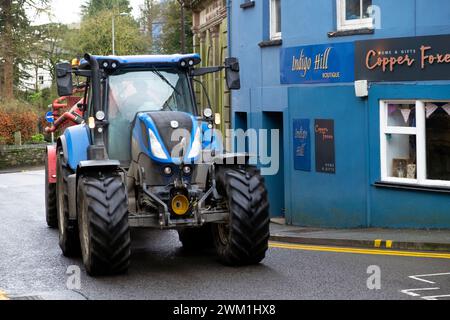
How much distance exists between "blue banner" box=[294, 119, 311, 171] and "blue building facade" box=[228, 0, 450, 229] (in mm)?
22

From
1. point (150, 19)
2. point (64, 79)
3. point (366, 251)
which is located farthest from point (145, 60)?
point (150, 19)

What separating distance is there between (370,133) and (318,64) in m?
2.03

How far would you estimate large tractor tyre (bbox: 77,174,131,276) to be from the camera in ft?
33.6

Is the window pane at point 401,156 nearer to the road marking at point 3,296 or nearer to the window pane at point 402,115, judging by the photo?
the window pane at point 402,115

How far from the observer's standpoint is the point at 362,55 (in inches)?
677

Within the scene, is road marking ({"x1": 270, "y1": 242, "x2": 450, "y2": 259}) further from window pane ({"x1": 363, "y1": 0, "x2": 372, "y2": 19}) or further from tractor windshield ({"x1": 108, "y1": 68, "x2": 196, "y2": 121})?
window pane ({"x1": 363, "y1": 0, "x2": 372, "y2": 19})

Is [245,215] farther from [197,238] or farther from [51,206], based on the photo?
[51,206]

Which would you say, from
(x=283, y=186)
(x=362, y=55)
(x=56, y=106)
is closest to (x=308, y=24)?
(x=362, y=55)

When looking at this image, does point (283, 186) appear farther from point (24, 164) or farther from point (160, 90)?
point (24, 164)

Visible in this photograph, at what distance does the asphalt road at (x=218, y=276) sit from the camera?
9.67 metres

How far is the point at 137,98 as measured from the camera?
12.0 metres

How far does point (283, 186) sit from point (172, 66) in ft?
30.6

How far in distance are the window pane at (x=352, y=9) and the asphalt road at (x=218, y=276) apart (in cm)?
575
